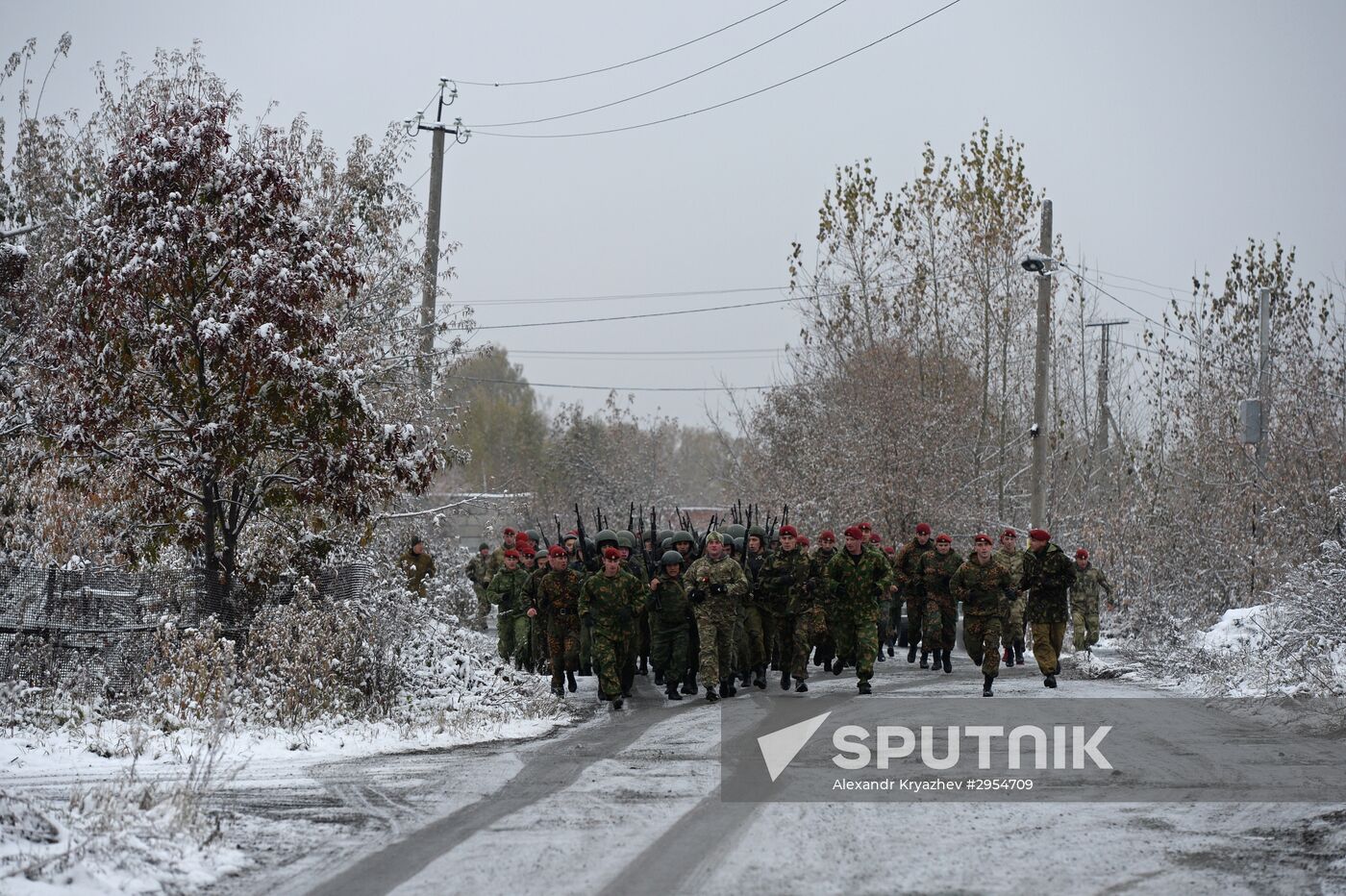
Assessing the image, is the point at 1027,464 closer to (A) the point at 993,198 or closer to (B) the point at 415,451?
(A) the point at 993,198

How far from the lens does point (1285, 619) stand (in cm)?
1598

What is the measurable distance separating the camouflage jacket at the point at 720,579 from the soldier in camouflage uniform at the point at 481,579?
8.69m

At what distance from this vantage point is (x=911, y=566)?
19.1 meters

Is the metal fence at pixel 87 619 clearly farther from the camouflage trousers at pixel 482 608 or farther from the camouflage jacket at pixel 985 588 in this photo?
the camouflage trousers at pixel 482 608

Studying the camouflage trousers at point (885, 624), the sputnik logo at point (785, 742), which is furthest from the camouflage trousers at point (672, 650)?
the camouflage trousers at point (885, 624)

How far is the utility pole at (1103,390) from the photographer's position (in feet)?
119

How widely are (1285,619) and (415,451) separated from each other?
10.1 meters

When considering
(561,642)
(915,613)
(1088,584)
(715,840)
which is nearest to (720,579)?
(561,642)

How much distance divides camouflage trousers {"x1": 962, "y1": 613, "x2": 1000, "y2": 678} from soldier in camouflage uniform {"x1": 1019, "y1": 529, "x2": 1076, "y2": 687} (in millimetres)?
538

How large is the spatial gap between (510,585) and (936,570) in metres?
5.66

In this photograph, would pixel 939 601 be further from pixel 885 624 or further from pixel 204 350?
pixel 204 350

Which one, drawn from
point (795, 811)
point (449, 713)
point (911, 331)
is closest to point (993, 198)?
point (911, 331)

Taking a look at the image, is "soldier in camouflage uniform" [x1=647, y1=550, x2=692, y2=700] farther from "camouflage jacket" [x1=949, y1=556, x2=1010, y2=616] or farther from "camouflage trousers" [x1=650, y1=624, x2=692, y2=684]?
"camouflage jacket" [x1=949, y1=556, x2=1010, y2=616]

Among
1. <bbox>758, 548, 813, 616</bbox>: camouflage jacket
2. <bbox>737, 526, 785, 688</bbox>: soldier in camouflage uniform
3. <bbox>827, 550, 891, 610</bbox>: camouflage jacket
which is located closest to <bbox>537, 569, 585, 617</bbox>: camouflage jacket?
<bbox>737, 526, 785, 688</bbox>: soldier in camouflage uniform
